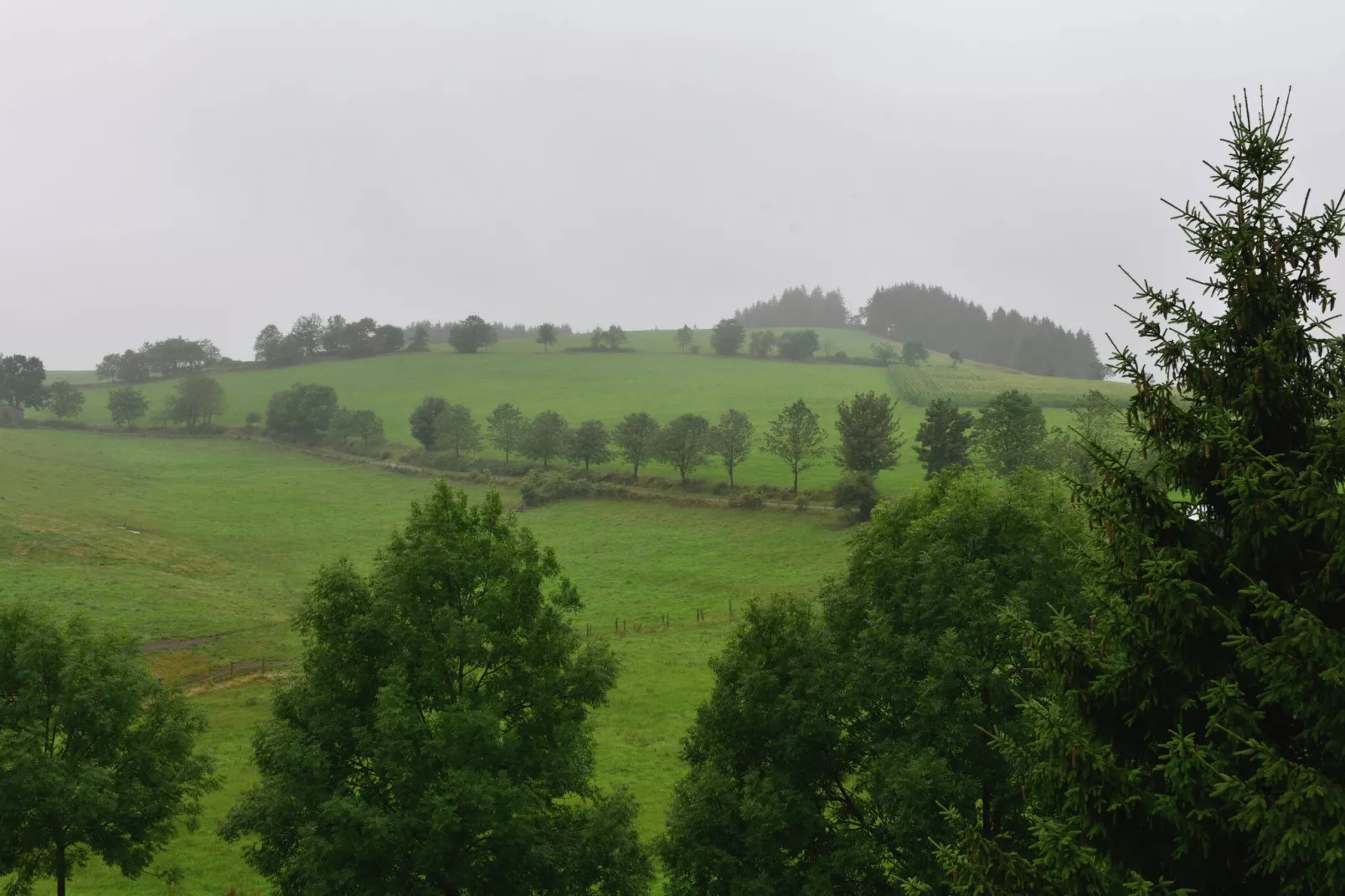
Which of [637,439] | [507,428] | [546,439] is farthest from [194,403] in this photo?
[637,439]

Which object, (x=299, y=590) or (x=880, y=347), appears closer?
(x=299, y=590)

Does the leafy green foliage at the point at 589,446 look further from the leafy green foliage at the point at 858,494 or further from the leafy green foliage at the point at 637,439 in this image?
the leafy green foliage at the point at 858,494

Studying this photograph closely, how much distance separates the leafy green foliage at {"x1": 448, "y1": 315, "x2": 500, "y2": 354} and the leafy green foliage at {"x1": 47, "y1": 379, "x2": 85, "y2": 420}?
71.9 meters

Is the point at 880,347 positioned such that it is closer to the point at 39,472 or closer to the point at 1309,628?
the point at 39,472

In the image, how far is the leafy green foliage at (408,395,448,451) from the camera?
118875 mm

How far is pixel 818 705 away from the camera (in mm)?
21750

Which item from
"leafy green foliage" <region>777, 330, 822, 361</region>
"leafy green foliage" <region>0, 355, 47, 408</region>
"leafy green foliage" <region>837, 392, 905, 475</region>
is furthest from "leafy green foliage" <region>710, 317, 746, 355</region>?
"leafy green foliage" <region>0, 355, 47, 408</region>

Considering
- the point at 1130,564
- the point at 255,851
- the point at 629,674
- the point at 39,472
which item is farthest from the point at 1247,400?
the point at 39,472

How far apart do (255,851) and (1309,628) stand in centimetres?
2215

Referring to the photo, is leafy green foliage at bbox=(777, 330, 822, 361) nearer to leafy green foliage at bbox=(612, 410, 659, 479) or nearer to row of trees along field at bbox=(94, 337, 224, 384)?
leafy green foliage at bbox=(612, 410, 659, 479)

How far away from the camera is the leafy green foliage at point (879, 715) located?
65.7 feet

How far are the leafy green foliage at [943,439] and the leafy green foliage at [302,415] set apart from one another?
85.9 metres

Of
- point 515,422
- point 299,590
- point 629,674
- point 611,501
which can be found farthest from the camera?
point 515,422

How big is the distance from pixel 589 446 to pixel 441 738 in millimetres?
83472
